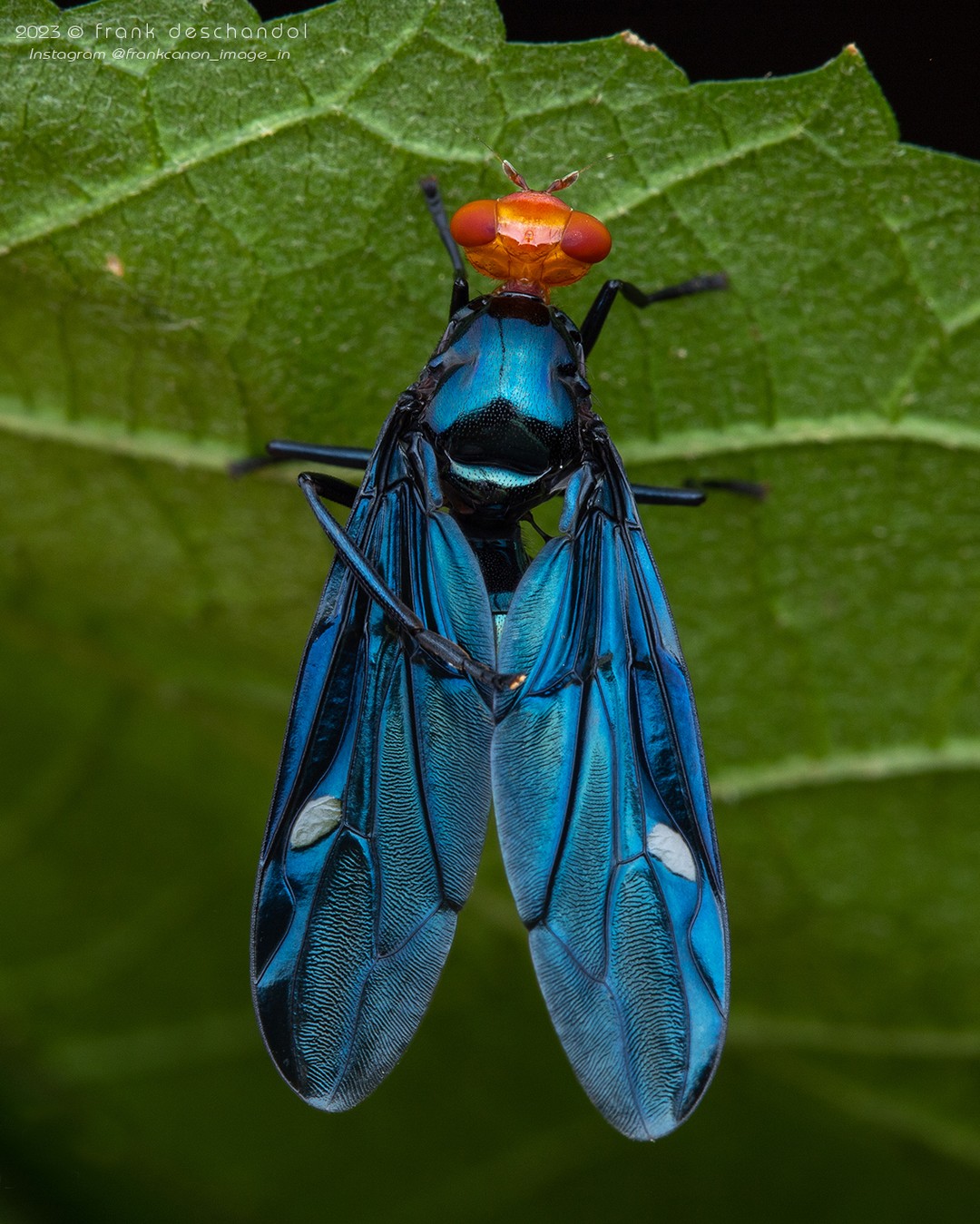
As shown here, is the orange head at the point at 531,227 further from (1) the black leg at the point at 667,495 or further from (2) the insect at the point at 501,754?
(1) the black leg at the point at 667,495

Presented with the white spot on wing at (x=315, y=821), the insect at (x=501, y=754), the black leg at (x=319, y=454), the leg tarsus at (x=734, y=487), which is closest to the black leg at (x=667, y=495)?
the leg tarsus at (x=734, y=487)

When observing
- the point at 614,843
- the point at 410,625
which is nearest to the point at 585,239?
the point at 410,625

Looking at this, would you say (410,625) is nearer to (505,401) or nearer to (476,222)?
(505,401)

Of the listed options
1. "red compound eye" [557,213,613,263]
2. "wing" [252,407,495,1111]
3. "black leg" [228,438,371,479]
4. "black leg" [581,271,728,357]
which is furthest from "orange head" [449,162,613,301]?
"wing" [252,407,495,1111]

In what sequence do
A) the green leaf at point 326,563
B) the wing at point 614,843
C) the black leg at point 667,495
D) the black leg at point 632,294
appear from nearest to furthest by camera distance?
the wing at point 614,843 < the green leaf at point 326,563 < the black leg at point 632,294 < the black leg at point 667,495

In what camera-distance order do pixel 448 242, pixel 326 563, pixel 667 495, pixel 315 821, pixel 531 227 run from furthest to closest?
pixel 326 563 < pixel 667 495 < pixel 448 242 < pixel 531 227 < pixel 315 821

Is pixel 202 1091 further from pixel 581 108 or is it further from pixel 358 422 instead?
pixel 581 108

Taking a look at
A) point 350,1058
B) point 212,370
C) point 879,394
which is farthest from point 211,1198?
point 879,394
